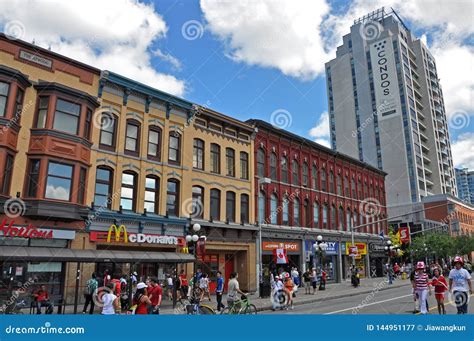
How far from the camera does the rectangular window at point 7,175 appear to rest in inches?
707

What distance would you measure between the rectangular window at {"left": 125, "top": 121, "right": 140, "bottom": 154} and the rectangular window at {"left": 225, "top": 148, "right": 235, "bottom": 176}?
7485 millimetres

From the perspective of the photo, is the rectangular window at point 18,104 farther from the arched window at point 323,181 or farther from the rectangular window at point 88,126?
the arched window at point 323,181

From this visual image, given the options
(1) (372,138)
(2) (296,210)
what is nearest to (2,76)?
(2) (296,210)

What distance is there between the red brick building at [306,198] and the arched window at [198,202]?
466cm

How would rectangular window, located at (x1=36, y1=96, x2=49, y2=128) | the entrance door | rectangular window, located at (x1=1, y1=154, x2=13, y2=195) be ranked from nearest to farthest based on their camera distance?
rectangular window, located at (x1=1, y1=154, x2=13, y2=195) → rectangular window, located at (x1=36, y1=96, x2=49, y2=128) → the entrance door

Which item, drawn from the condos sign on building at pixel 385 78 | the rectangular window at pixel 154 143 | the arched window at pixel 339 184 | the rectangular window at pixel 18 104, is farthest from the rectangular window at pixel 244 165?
the condos sign on building at pixel 385 78

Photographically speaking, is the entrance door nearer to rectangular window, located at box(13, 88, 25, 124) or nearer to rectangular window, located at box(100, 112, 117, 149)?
rectangular window, located at box(100, 112, 117, 149)

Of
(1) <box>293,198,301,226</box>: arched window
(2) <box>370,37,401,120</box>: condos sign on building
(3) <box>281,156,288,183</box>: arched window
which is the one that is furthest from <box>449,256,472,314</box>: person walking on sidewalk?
(2) <box>370,37,401,120</box>: condos sign on building

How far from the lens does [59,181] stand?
19.5 meters

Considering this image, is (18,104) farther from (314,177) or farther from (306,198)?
(314,177)

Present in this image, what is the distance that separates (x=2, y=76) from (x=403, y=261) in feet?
189

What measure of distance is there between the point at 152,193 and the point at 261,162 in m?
11.0

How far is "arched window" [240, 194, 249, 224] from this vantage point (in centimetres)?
2903

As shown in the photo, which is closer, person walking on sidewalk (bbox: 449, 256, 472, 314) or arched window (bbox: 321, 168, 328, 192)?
person walking on sidewalk (bbox: 449, 256, 472, 314)
